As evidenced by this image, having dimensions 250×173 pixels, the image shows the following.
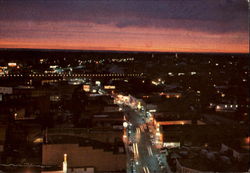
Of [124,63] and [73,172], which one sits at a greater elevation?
[124,63]

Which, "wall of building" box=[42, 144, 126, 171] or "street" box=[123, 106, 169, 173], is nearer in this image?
"wall of building" box=[42, 144, 126, 171]

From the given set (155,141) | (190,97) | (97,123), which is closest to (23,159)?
(97,123)

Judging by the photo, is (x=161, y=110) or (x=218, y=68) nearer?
(x=161, y=110)

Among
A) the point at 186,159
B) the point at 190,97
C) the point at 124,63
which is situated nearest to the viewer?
the point at 186,159

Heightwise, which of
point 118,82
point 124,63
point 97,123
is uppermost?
point 124,63

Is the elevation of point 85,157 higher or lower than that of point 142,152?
higher

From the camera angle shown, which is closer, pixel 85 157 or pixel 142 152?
pixel 85 157

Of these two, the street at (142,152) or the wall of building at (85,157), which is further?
the street at (142,152)

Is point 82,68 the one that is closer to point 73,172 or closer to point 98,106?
point 98,106
